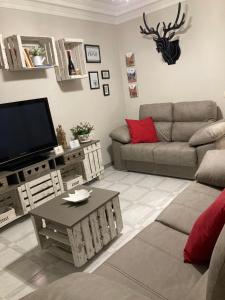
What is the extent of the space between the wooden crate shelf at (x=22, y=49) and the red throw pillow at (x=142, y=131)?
1547mm

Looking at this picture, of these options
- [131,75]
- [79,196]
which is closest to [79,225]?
[79,196]

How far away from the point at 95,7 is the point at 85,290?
4.29 meters

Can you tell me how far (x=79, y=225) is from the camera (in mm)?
2057

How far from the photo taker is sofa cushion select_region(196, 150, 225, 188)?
217cm

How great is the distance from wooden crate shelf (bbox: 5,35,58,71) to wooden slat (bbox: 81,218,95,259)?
2.03 m

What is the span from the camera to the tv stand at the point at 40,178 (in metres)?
3.00

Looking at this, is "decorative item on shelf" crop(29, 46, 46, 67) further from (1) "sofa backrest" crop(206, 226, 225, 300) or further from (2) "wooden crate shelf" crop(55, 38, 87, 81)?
(1) "sofa backrest" crop(206, 226, 225, 300)

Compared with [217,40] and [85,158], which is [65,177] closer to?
[85,158]

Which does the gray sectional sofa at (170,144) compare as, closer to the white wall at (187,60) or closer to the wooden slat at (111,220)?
the white wall at (187,60)

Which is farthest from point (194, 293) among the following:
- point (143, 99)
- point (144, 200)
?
point (143, 99)

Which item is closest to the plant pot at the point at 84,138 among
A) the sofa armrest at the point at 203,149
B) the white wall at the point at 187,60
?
the white wall at the point at 187,60

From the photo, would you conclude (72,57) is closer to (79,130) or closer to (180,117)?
(79,130)

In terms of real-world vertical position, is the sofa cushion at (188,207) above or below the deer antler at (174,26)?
below

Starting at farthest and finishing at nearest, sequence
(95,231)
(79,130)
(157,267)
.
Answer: (79,130)
(95,231)
(157,267)
